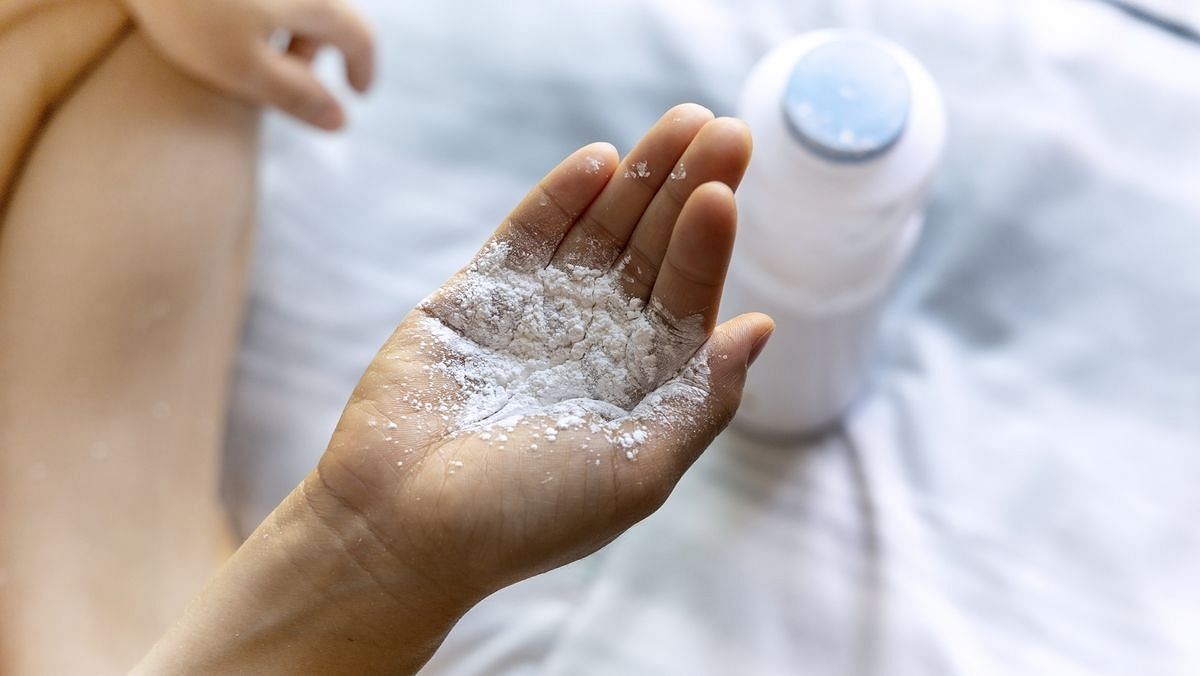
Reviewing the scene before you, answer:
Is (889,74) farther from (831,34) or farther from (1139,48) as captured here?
(1139,48)

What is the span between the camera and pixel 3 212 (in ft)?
2.37

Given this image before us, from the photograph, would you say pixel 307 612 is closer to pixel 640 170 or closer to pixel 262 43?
pixel 640 170

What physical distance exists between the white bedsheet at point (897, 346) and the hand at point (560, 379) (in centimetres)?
28

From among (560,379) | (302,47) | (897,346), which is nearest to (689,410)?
(560,379)

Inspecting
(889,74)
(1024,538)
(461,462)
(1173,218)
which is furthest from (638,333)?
(1173,218)

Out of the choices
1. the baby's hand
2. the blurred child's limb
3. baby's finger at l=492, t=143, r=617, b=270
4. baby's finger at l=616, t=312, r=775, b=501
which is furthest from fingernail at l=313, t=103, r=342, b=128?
baby's finger at l=616, t=312, r=775, b=501

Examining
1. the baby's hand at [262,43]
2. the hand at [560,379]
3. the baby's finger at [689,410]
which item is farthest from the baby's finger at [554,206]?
the baby's hand at [262,43]

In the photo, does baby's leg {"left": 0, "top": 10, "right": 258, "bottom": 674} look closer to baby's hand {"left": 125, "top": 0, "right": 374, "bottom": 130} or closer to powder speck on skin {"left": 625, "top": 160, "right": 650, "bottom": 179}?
baby's hand {"left": 125, "top": 0, "right": 374, "bottom": 130}

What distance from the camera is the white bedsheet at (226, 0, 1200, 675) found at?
0.75m

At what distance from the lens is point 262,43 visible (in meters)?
0.75

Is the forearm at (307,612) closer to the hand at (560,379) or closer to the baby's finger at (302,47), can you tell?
the hand at (560,379)

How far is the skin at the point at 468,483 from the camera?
0.48 metres

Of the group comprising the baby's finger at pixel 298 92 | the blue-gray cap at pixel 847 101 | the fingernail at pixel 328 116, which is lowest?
the blue-gray cap at pixel 847 101

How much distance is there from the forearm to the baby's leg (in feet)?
0.64
